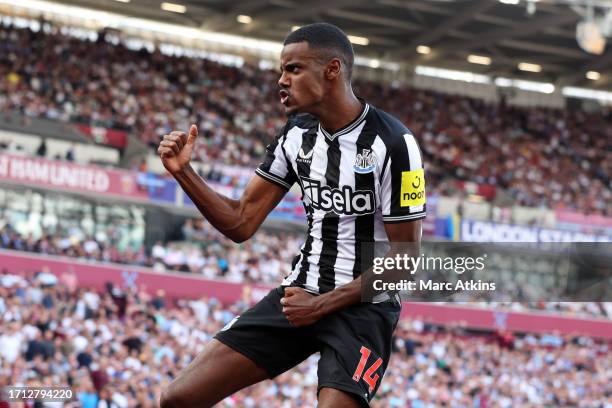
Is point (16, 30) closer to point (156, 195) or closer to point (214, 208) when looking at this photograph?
point (156, 195)

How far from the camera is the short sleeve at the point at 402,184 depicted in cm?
473

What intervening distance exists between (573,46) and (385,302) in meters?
36.7

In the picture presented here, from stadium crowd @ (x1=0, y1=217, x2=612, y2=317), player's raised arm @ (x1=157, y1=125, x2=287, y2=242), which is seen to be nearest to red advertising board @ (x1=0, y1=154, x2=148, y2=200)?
stadium crowd @ (x1=0, y1=217, x2=612, y2=317)

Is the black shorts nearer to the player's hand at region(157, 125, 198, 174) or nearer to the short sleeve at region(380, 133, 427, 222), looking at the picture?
the short sleeve at region(380, 133, 427, 222)

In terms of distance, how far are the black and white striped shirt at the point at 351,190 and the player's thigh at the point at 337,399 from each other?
0.49 m

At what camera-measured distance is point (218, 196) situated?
16.4 ft

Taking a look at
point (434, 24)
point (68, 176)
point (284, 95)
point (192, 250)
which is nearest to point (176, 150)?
point (284, 95)

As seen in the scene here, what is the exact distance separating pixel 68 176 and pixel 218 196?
20.3 metres

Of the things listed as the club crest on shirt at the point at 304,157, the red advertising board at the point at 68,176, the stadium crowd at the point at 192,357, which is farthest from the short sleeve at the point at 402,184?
the red advertising board at the point at 68,176

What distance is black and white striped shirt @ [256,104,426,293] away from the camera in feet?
15.6

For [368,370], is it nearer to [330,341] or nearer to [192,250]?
[330,341]

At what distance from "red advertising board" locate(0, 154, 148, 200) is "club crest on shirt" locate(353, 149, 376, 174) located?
19.8 m

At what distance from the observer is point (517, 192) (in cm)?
3469

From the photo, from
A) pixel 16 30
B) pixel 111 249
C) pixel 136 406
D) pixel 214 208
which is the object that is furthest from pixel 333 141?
pixel 16 30
